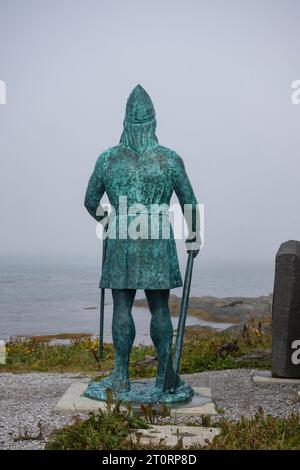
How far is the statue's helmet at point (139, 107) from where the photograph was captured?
720cm

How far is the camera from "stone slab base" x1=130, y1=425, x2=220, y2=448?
556cm

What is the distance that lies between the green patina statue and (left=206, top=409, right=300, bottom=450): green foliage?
1.22 metres

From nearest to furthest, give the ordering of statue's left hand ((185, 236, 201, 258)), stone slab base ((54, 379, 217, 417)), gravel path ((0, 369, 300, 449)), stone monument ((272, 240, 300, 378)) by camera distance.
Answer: gravel path ((0, 369, 300, 449)) < stone slab base ((54, 379, 217, 417)) < statue's left hand ((185, 236, 201, 258)) < stone monument ((272, 240, 300, 378))

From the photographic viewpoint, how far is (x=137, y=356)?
448 inches

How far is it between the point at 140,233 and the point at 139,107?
1.30 metres

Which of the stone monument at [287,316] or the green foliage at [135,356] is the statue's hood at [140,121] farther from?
the green foliage at [135,356]

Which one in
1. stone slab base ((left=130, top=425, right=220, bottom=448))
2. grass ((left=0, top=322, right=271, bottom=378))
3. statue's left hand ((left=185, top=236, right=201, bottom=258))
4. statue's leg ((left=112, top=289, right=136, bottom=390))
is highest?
statue's left hand ((left=185, top=236, right=201, bottom=258))

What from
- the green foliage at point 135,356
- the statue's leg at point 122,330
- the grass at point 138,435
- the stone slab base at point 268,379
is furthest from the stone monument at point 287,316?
the grass at point 138,435

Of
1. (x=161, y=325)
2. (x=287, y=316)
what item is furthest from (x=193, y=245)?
(x=287, y=316)

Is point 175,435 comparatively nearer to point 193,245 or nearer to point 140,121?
point 193,245

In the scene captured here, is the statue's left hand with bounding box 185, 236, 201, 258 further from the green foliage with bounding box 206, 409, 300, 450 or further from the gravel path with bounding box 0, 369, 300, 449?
the green foliage with bounding box 206, 409, 300, 450

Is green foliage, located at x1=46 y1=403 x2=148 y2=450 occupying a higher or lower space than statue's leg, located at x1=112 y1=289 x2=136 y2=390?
lower

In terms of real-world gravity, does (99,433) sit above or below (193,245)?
below

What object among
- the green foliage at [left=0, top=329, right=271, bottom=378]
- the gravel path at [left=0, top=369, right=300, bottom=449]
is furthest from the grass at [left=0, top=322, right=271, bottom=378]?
the gravel path at [left=0, top=369, right=300, bottom=449]
